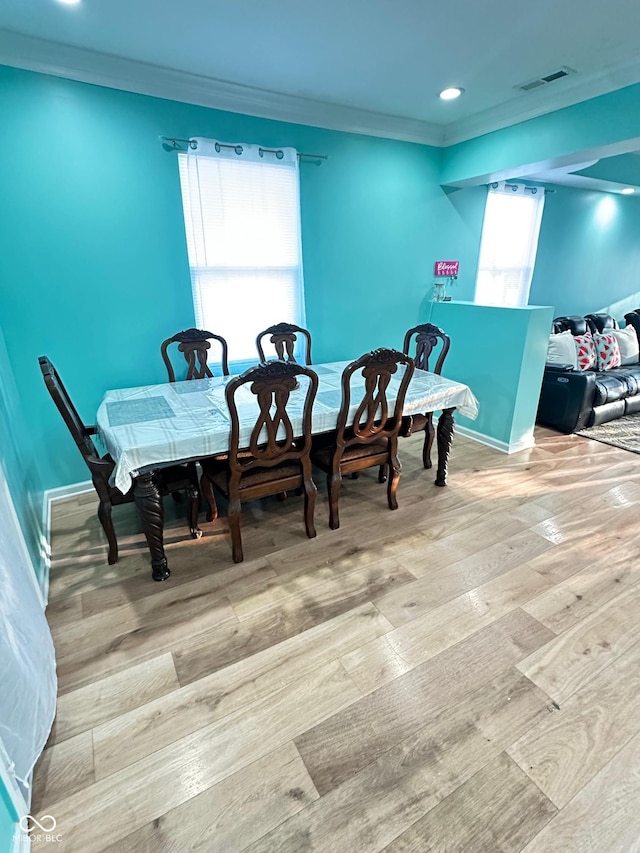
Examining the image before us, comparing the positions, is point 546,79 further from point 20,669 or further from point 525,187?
point 20,669

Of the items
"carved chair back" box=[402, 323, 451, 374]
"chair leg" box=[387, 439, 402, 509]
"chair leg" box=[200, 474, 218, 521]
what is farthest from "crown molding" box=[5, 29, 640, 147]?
"chair leg" box=[387, 439, 402, 509]

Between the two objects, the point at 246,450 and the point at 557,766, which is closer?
the point at 557,766

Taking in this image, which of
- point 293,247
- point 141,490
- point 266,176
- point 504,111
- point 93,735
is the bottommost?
point 93,735

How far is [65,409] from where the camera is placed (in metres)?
1.75

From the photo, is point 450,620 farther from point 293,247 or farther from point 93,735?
point 293,247

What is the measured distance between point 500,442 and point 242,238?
2.70m

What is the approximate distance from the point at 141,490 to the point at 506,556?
1909mm

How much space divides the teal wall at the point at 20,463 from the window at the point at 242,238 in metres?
1.27

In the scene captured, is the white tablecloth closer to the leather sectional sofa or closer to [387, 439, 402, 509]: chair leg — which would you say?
[387, 439, 402, 509]: chair leg

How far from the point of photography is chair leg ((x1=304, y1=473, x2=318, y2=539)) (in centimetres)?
221

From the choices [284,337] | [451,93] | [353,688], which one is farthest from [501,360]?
[353,688]

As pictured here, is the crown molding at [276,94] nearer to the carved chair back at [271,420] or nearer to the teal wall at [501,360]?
the teal wall at [501,360]

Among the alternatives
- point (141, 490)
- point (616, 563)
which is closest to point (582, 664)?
point (616, 563)

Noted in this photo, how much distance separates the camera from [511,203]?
4.23 meters
